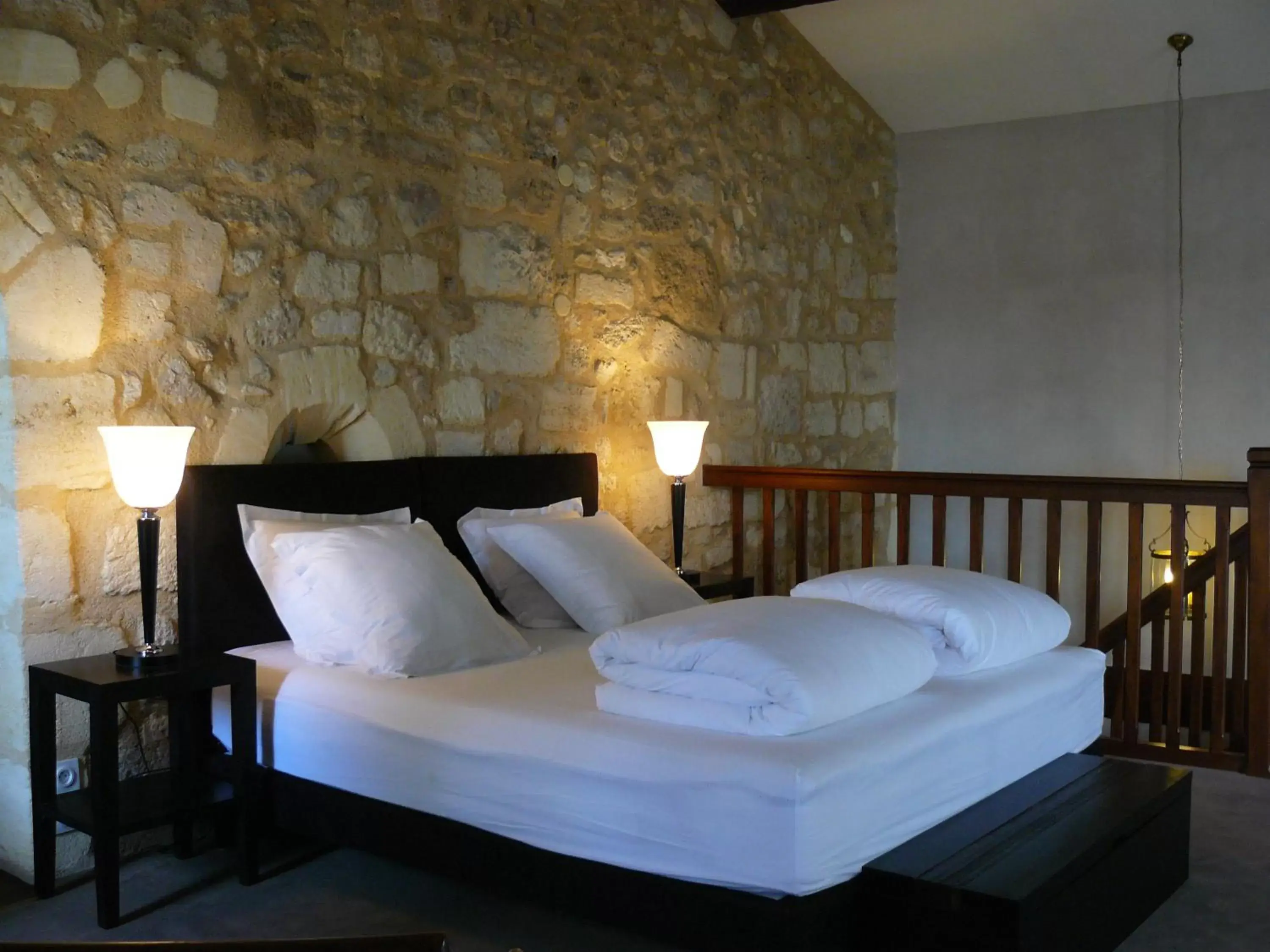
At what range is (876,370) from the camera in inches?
266

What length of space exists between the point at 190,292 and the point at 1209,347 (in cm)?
472

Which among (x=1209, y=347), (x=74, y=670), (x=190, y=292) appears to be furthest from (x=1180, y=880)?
(x=1209, y=347)

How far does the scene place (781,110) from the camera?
232 inches

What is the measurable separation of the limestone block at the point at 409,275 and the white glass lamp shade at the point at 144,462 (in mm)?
1102

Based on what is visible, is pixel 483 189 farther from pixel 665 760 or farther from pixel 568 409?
pixel 665 760

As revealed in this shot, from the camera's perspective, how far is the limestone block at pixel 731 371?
5.53 m

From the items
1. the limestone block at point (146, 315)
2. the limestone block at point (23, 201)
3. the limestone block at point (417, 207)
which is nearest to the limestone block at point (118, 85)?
the limestone block at point (23, 201)

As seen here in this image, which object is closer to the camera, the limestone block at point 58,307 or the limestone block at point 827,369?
the limestone block at point 58,307

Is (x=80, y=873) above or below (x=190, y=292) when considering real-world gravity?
below

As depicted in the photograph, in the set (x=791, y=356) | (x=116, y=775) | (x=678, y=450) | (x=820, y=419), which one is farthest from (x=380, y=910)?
(x=820, y=419)

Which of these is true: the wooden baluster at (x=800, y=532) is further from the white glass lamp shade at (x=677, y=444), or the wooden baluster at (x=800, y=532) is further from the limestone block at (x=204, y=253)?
the limestone block at (x=204, y=253)

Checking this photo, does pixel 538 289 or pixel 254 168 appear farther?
pixel 538 289

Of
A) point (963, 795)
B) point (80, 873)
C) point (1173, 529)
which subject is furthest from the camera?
point (1173, 529)

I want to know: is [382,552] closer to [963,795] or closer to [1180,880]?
[963,795]
